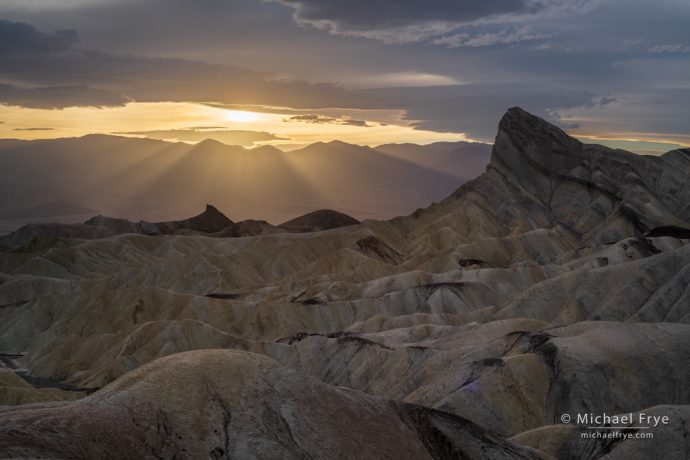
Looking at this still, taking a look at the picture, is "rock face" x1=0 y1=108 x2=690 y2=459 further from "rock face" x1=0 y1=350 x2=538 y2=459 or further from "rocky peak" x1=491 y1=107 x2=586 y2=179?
"rocky peak" x1=491 y1=107 x2=586 y2=179

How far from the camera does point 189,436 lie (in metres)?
25.4

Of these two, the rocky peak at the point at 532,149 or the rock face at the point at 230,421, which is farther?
the rocky peak at the point at 532,149

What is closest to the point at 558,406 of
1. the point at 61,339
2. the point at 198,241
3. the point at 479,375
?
the point at 479,375

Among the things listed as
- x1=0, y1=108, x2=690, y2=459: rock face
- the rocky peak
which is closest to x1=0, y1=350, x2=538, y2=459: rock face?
x1=0, y1=108, x2=690, y2=459: rock face

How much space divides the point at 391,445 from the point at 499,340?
102 ft

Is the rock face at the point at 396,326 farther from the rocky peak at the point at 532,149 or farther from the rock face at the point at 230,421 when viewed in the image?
the rocky peak at the point at 532,149

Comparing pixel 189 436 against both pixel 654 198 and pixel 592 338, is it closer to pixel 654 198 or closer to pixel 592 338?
pixel 592 338

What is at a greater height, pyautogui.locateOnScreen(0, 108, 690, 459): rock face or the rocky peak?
the rocky peak

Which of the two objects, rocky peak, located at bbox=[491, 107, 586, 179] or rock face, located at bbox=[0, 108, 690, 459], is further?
rocky peak, located at bbox=[491, 107, 586, 179]

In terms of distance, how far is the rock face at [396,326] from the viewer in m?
27.4

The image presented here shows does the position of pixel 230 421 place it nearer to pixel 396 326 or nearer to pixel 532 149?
pixel 396 326

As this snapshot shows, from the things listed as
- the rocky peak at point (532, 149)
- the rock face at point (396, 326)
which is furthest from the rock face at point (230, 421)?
the rocky peak at point (532, 149)

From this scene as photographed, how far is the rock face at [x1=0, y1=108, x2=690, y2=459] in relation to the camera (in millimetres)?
27375

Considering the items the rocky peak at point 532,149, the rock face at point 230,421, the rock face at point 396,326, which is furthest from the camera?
the rocky peak at point 532,149
